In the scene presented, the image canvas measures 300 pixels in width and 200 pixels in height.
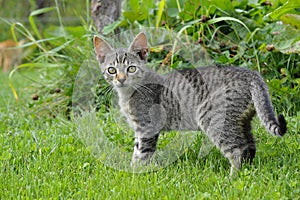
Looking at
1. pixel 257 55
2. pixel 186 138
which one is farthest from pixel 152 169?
pixel 257 55

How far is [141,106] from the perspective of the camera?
9.64 ft

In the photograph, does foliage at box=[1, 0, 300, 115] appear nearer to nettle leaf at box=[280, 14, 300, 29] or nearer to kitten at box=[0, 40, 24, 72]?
nettle leaf at box=[280, 14, 300, 29]

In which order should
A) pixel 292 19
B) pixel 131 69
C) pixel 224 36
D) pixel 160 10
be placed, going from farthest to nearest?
pixel 224 36, pixel 160 10, pixel 292 19, pixel 131 69

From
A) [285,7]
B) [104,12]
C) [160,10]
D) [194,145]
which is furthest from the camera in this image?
[104,12]

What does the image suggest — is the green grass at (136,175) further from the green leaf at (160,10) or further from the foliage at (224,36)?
the green leaf at (160,10)

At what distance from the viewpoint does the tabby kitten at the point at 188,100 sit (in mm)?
2680

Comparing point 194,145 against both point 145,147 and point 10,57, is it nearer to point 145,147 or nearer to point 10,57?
point 145,147

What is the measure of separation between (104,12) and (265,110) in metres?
2.53

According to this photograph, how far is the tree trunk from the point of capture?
4684 millimetres

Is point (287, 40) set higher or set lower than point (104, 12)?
lower

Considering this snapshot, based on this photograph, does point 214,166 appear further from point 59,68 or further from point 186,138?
point 59,68

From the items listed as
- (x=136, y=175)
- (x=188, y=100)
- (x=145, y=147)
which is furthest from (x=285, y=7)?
(x=136, y=175)

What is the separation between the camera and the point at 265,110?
8.43 ft

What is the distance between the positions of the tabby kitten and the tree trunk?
1.76 m
